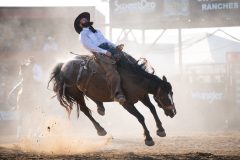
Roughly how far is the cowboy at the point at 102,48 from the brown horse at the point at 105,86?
18 cm

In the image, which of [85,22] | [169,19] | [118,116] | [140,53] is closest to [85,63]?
[85,22]

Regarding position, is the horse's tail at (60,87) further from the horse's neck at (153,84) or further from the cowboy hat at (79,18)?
the horse's neck at (153,84)

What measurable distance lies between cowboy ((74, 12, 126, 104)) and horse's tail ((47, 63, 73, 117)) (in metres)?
1.05

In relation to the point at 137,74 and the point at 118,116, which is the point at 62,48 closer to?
the point at 118,116

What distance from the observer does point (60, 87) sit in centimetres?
1070

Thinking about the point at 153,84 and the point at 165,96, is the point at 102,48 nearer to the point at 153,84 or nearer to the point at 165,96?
the point at 153,84

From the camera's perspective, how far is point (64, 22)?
2348 centimetres

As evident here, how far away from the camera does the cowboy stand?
9.74 meters

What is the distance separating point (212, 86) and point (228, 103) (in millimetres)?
907

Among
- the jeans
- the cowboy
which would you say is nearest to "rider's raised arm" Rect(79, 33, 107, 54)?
the cowboy

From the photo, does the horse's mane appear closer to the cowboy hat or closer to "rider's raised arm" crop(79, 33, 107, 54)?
"rider's raised arm" crop(79, 33, 107, 54)

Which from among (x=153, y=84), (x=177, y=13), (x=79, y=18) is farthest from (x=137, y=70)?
(x=177, y=13)

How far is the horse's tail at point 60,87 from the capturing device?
422 inches

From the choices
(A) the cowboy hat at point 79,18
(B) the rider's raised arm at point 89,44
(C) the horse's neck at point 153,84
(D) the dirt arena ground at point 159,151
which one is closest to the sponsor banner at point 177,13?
(D) the dirt arena ground at point 159,151
